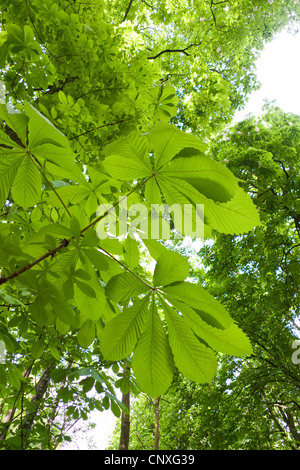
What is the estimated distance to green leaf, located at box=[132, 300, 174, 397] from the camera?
573 mm

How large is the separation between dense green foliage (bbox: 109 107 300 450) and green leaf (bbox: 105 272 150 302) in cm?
367

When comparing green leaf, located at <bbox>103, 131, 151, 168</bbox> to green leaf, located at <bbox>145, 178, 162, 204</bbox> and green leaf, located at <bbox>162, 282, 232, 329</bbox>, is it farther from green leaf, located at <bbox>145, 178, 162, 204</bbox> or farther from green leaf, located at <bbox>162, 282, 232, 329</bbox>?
green leaf, located at <bbox>162, 282, 232, 329</bbox>

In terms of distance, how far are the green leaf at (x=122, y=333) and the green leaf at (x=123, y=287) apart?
25mm

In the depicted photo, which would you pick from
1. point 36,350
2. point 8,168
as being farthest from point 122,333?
point 36,350

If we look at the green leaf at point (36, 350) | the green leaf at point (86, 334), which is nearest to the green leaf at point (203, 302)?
the green leaf at point (86, 334)

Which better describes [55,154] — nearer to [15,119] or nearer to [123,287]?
[15,119]

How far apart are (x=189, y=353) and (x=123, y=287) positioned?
182 millimetres

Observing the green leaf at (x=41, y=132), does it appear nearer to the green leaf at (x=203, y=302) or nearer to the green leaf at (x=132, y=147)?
the green leaf at (x=132, y=147)

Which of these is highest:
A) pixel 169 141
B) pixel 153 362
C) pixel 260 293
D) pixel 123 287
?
pixel 260 293

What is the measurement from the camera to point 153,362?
581 millimetres

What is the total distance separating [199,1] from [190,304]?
5.57 m

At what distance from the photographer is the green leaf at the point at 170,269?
1.87 ft

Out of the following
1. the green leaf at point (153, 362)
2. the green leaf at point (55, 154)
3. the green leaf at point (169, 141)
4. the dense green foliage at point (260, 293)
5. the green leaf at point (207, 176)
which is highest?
the dense green foliage at point (260, 293)

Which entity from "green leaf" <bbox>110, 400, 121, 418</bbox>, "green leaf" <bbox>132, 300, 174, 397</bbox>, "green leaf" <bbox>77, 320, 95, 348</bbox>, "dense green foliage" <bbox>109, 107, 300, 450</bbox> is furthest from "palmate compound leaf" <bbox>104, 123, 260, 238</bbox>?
"dense green foliage" <bbox>109, 107, 300, 450</bbox>
